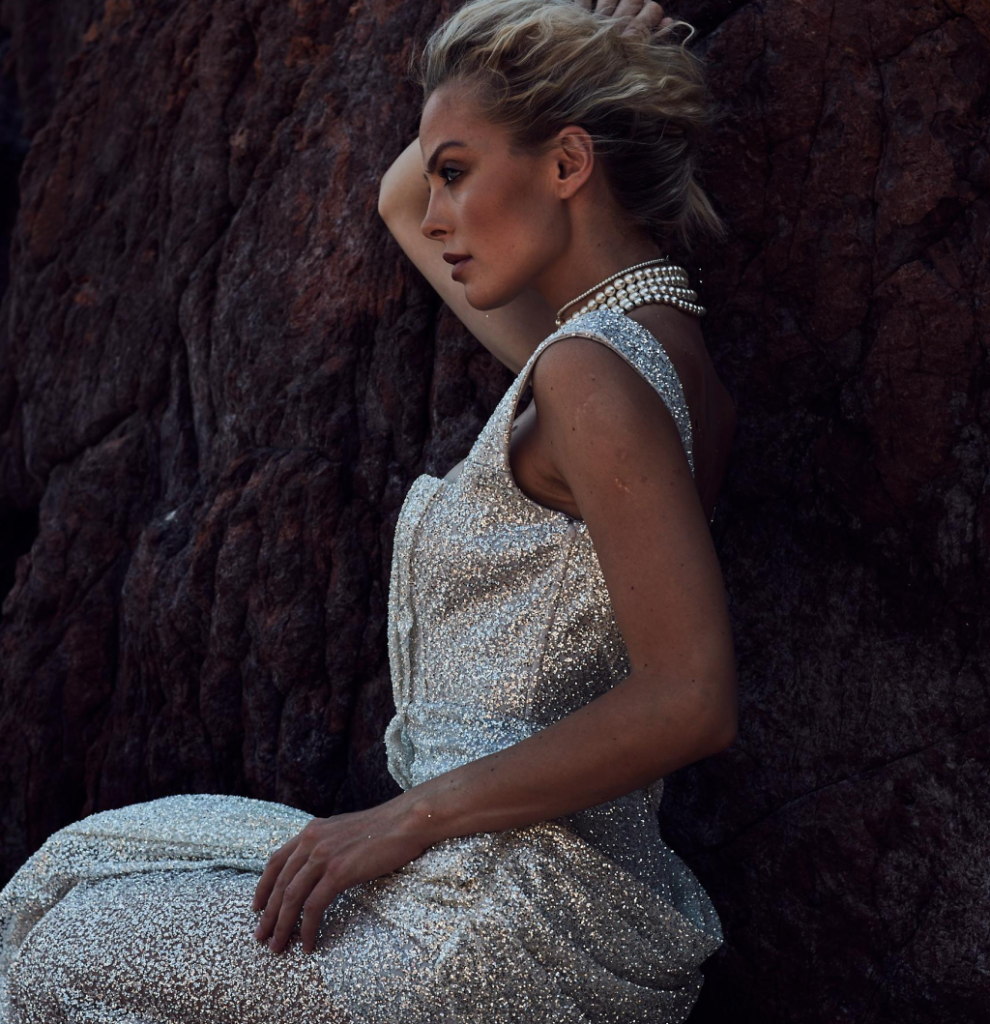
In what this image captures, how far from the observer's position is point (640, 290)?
91.5 inches

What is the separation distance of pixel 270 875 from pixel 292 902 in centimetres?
8

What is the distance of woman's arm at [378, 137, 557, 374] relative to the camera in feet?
9.62

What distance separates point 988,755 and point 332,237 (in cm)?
208

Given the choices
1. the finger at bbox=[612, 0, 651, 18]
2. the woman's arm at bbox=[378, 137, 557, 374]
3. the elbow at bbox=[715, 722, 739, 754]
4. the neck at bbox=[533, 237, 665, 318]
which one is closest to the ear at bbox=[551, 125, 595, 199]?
the neck at bbox=[533, 237, 665, 318]

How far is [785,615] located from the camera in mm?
2758

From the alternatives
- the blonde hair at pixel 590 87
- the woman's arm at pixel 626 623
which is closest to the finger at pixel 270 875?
the woman's arm at pixel 626 623

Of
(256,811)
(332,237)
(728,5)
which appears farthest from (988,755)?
(332,237)

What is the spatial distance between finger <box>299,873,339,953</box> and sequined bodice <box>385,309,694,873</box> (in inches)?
11.8

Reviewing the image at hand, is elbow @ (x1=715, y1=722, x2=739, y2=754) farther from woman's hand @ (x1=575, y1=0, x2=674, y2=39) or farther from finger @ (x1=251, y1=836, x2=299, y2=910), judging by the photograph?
woman's hand @ (x1=575, y1=0, x2=674, y2=39)

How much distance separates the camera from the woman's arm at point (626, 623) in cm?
187

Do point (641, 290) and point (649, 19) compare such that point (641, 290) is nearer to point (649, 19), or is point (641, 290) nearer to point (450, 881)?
point (649, 19)

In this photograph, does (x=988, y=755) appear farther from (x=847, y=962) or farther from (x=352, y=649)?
(x=352, y=649)

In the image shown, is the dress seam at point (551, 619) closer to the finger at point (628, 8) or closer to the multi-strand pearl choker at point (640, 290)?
the multi-strand pearl choker at point (640, 290)

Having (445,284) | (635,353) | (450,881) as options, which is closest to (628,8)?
(445,284)
